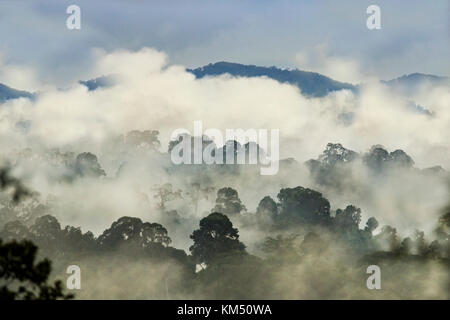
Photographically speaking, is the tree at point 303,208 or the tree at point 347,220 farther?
the tree at point 303,208

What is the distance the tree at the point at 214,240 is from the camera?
111m

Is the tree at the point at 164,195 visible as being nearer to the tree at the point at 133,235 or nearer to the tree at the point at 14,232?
the tree at the point at 133,235

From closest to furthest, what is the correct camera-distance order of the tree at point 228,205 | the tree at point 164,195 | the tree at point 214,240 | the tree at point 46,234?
1. the tree at point 214,240
2. the tree at point 46,234
3. the tree at point 228,205
4. the tree at point 164,195

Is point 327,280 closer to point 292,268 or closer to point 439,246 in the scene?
point 292,268

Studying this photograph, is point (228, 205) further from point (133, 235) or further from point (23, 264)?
point (23, 264)

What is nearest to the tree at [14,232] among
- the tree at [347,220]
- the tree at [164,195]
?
the tree at [164,195]

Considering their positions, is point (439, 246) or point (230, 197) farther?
point (230, 197)

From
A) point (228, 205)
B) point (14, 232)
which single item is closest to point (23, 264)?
point (14, 232)

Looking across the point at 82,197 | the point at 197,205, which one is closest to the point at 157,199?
the point at 197,205

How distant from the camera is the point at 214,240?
4483 inches

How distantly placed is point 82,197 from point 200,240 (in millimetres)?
82639

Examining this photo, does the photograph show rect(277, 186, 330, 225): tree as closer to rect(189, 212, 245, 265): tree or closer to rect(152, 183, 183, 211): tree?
rect(189, 212, 245, 265): tree
